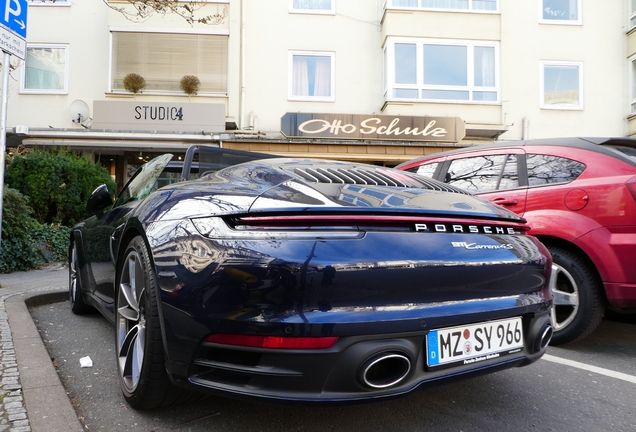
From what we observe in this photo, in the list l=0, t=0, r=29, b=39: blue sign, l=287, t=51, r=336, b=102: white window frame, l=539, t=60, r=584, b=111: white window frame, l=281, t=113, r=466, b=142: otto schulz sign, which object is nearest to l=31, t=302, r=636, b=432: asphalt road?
l=0, t=0, r=29, b=39: blue sign

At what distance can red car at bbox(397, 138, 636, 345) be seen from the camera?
9.90 ft

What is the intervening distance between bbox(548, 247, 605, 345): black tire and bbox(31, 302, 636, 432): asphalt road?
0.26m

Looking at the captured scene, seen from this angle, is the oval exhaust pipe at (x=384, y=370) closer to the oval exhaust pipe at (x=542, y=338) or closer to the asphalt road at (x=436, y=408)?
the asphalt road at (x=436, y=408)

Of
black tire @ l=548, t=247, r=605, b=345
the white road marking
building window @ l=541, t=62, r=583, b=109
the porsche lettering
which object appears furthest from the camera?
building window @ l=541, t=62, r=583, b=109

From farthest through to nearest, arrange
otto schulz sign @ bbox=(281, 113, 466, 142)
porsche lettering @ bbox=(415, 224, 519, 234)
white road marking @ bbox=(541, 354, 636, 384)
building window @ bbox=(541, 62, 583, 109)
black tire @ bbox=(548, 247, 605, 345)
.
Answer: building window @ bbox=(541, 62, 583, 109)
otto schulz sign @ bbox=(281, 113, 466, 142)
black tire @ bbox=(548, 247, 605, 345)
white road marking @ bbox=(541, 354, 636, 384)
porsche lettering @ bbox=(415, 224, 519, 234)

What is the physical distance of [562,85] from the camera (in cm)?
1433

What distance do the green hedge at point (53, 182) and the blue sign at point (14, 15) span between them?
4.37m

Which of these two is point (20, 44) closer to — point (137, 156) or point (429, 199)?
point (429, 199)

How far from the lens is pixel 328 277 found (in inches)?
61.7

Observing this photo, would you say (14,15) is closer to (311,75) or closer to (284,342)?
(284,342)

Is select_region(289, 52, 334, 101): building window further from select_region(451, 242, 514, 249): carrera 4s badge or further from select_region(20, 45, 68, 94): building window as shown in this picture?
select_region(451, 242, 514, 249): carrera 4s badge

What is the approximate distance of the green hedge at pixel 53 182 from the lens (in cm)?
877

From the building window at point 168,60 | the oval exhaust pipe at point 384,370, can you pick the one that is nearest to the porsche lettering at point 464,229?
the oval exhaust pipe at point 384,370

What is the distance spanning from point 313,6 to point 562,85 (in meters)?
8.06
